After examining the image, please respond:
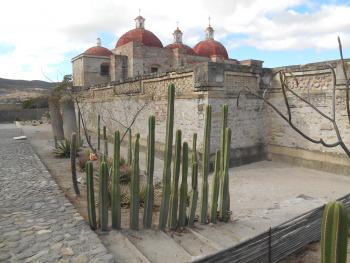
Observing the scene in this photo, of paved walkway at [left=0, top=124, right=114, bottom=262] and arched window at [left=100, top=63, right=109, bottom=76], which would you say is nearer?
paved walkway at [left=0, top=124, right=114, bottom=262]

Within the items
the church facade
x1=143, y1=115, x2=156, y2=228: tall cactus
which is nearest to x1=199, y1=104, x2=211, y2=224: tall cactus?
x1=143, y1=115, x2=156, y2=228: tall cactus

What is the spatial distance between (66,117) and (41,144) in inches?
62.2

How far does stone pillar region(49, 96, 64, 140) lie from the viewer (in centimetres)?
1382

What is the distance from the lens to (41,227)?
4.14m

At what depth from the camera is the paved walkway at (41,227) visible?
3.43m

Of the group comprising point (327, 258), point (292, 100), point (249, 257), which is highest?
point (292, 100)

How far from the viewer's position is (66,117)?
13828mm

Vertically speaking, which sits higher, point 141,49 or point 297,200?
point 141,49

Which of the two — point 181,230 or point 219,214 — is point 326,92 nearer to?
point 219,214

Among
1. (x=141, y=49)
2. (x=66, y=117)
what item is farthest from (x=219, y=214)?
(x=141, y=49)

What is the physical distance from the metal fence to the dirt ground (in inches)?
6.9

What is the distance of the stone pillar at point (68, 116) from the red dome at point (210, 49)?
14243mm

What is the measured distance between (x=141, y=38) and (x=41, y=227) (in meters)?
21.4

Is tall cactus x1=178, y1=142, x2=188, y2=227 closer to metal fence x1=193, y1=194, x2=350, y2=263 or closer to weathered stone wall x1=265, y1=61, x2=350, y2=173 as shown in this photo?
metal fence x1=193, y1=194, x2=350, y2=263
